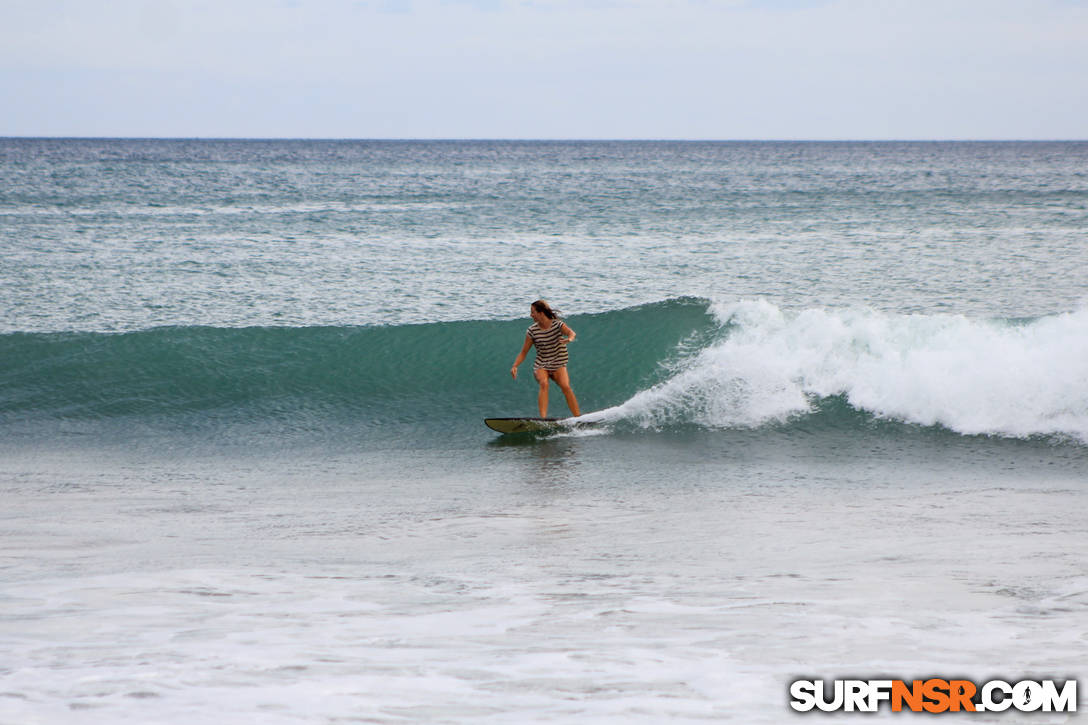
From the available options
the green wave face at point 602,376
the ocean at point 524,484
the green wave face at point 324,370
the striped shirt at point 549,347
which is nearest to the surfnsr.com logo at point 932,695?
the ocean at point 524,484

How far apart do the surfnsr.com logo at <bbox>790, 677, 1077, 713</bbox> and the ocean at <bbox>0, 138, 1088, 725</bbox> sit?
80mm

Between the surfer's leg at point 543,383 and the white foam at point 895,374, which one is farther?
the white foam at point 895,374

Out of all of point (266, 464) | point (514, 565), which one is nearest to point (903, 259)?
point (266, 464)

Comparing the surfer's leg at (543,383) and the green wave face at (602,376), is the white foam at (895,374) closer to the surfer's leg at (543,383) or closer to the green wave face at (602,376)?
the green wave face at (602,376)

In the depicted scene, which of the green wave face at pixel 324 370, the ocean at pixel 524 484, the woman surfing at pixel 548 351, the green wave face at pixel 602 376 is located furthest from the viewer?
the green wave face at pixel 324 370

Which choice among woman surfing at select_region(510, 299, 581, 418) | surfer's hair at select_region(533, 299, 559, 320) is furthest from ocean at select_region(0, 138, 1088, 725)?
surfer's hair at select_region(533, 299, 559, 320)

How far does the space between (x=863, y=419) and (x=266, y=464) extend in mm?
6951

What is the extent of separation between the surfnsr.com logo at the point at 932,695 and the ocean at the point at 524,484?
80mm

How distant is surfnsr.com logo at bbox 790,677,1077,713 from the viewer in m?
4.00

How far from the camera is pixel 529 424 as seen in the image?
10977 mm

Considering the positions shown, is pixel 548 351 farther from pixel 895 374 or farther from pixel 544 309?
pixel 895 374

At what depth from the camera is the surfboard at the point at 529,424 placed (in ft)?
36.0

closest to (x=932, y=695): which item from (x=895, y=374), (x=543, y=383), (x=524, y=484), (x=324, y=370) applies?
(x=524, y=484)

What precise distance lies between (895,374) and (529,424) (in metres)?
4.89
